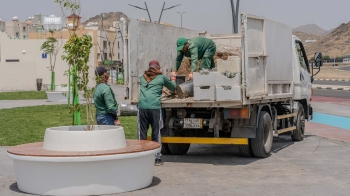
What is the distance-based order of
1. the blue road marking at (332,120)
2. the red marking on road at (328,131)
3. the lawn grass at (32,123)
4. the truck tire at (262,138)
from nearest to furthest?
the truck tire at (262,138), the lawn grass at (32,123), the red marking on road at (328,131), the blue road marking at (332,120)

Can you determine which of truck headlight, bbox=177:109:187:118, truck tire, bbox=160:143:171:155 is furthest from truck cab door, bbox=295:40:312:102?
truck headlight, bbox=177:109:187:118

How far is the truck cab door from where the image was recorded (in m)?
16.1

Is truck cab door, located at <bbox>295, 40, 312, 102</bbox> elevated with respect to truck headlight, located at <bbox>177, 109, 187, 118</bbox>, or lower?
elevated

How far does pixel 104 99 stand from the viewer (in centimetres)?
1107

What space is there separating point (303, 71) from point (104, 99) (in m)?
6.87

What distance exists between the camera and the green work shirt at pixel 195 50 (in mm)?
12820

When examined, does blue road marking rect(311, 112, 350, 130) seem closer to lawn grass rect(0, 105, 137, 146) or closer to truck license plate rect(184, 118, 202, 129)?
lawn grass rect(0, 105, 137, 146)

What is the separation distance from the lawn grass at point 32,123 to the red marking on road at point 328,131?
505cm

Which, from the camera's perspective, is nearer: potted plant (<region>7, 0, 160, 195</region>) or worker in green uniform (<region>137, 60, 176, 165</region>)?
potted plant (<region>7, 0, 160, 195</region>)

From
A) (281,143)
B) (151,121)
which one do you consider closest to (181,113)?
(151,121)

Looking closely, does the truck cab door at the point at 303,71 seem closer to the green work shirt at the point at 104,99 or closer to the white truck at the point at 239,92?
the white truck at the point at 239,92

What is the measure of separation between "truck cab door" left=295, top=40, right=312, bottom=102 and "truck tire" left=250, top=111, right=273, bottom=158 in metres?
3.19

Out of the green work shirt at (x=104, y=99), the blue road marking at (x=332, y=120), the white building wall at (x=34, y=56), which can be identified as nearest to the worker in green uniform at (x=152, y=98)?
the green work shirt at (x=104, y=99)

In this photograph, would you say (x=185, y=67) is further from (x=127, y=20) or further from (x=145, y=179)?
(x=145, y=179)
